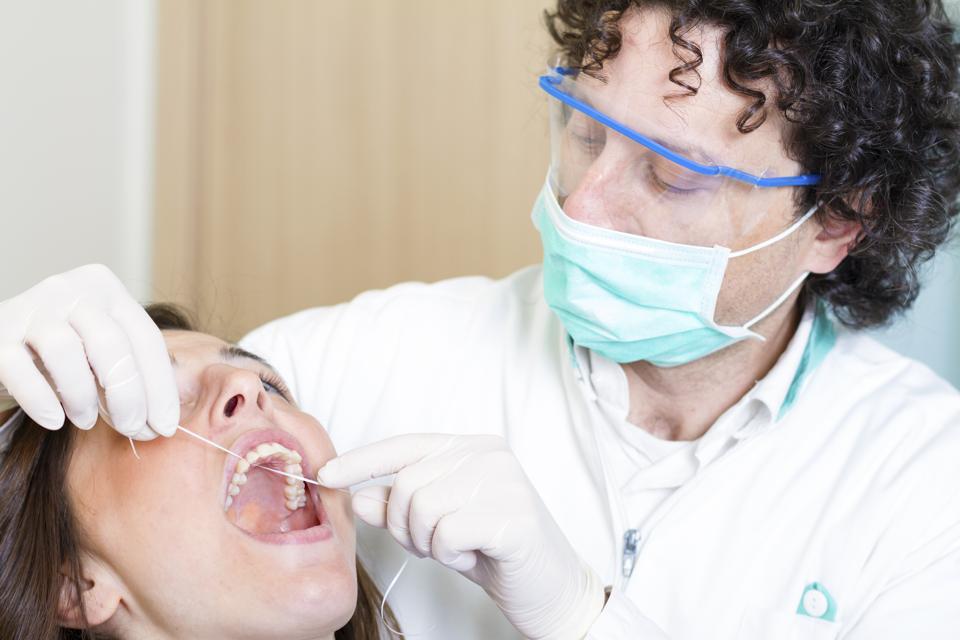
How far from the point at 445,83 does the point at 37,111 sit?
112cm

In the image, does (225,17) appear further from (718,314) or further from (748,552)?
(748,552)

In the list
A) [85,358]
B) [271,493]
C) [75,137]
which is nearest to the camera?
[85,358]

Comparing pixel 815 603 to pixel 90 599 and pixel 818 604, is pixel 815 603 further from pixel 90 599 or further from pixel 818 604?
pixel 90 599

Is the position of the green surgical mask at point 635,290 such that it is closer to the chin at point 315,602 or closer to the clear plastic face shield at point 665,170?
the clear plastic face shield at point 665,170

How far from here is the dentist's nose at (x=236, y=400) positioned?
1.33m

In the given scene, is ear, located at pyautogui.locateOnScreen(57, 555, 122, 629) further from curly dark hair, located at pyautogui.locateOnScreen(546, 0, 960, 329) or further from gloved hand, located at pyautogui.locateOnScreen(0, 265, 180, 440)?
curly dark hair, located at pyautogui.locateOnScreen(546, 0, 960, 329)

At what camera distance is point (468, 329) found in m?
1.92

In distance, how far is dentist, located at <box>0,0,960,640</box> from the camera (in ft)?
4.57

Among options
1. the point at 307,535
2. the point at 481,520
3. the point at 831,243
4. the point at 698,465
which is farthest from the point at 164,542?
the point at 831,243

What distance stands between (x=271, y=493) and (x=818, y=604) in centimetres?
87

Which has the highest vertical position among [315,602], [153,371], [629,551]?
[153,371]

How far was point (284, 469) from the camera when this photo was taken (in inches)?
55.4

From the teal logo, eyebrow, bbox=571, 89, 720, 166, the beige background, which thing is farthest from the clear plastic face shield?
the beige background

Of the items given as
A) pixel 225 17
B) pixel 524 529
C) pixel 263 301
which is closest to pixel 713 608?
pixel 524 529
